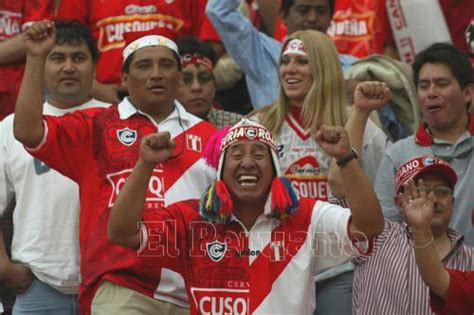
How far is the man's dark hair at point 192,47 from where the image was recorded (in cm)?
888

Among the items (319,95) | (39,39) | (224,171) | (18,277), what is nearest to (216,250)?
(224,171)

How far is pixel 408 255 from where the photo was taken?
23.7 ft

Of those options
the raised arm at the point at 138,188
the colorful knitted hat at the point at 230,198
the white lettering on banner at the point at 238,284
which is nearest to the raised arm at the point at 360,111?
the colorful knitted hat at the point at 230,198

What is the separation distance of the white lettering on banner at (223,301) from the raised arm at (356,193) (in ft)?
2.11

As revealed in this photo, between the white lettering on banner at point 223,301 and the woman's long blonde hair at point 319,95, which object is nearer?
the white lettering on banner at point 223,301

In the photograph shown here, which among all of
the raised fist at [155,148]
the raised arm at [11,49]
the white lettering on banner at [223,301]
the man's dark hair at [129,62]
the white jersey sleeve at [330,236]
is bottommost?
the white lettering on banner at [223,301]

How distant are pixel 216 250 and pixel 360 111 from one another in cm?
134

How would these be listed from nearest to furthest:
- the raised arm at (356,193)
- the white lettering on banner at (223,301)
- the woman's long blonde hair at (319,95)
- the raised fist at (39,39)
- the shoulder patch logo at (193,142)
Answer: the raised arm at (356,193)
the white lettering on banner at (223,301)
the raised fist at (39,39)
the shoulder patch logo at (193,142)
the woman's long blonde hair at (319,95)

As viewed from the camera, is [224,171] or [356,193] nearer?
[356,193]

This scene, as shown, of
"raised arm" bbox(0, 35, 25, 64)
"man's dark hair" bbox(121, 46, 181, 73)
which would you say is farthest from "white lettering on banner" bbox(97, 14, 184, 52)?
"man's dark hair" bbox(121, 46, 181, 73)

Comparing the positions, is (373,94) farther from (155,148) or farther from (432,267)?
(155,148)

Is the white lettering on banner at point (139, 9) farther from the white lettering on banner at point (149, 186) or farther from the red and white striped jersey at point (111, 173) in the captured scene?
the white lettering on banner at point (149, 186)

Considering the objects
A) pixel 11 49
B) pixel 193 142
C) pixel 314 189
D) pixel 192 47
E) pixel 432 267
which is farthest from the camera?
pixel 11 49

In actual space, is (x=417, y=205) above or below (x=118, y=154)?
below
